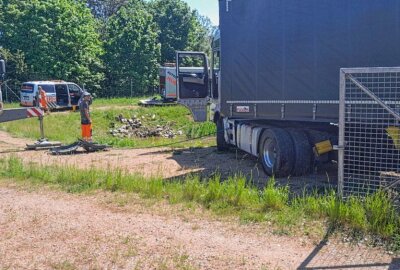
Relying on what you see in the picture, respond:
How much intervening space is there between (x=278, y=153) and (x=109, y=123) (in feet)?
64.1

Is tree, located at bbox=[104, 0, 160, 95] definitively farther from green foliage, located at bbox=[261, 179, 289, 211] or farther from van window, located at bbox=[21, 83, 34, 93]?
green foliage, located at bbox=[261, 179, 289, 211]

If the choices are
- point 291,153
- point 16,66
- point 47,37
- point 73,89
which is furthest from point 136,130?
point 291,153

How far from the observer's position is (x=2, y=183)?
29.5 feet

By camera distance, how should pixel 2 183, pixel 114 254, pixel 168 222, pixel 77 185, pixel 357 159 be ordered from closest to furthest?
pixel 114 254, pixel 168 222, pixel 357 159, pixel 77 185, pixel 2 183

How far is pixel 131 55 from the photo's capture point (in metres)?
44.4

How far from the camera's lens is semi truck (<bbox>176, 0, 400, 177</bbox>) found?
764 centimetres

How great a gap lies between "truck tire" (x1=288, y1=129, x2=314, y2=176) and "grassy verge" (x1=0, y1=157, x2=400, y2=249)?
212 centimetres

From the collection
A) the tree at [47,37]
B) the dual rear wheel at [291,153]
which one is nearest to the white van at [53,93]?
the tree at [47,37]

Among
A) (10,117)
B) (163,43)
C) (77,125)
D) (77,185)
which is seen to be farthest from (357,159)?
(163,43)

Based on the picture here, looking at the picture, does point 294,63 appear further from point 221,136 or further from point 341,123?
point 221,136

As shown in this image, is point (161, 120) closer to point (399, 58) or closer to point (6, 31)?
point (6, 31)

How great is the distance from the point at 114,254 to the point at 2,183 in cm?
500

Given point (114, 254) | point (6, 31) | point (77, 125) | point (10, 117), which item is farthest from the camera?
point (6, 31)

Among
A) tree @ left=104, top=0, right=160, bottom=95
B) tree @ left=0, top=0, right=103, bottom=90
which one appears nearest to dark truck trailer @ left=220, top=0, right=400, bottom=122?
tree @ left=0, top=0, right=103, bottom=90
